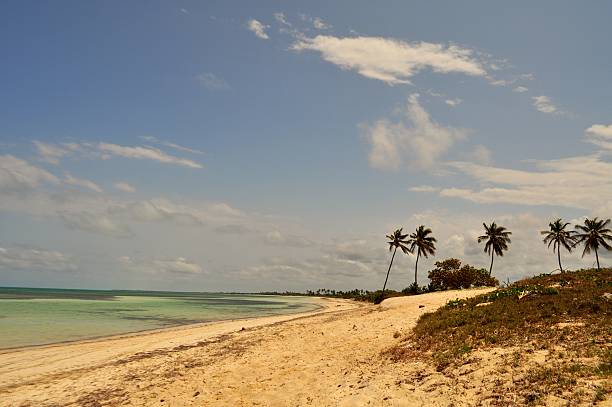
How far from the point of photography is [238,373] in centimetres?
1738

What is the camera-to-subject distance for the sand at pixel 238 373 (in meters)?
12.7

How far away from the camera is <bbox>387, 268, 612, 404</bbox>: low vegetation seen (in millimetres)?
10133

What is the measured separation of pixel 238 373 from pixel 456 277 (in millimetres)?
58674

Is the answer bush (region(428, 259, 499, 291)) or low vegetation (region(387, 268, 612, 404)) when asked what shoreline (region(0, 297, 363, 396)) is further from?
bush (region(428, 259, 499, 291))

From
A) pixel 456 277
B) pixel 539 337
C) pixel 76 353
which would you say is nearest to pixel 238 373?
pixel 539 337

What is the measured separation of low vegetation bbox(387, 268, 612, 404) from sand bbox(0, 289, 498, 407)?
5.02 ft

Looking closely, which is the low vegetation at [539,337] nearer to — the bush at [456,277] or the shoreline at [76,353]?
the shoreline at [76,353]

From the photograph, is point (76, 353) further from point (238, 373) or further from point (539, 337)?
point (539, 337)

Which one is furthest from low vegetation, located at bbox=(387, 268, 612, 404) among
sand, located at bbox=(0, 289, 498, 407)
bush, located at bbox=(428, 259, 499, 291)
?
Result: bush, located at bbox=(428, 259, 499, 291)

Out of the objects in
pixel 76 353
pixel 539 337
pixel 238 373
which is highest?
pixel 539 337

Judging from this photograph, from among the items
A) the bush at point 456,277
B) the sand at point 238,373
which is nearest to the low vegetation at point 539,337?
the sand at point 238,373

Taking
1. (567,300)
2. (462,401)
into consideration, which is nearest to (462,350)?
(462,401)

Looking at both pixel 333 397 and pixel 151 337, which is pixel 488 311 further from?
pixel 151 337

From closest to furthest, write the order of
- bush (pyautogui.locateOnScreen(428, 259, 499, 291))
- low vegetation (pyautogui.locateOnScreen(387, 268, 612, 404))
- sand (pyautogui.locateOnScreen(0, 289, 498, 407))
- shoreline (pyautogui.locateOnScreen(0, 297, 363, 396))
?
1. low vegetation (pyautogui.locateOnScreen(387, 268, 612, 404))
2. sand (pyautogui.locateOnScreen(0, 289, 498, 407))
3. shoreline (pyautogui.locateOnScreen(0, 297, 363, 396))
4. bush (pyautogui.locateOnScreen(428, 259, 499, 291))
